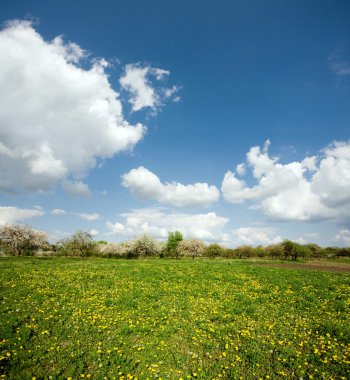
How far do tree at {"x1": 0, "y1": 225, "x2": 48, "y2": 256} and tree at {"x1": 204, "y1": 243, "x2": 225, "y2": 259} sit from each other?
74.9 metres

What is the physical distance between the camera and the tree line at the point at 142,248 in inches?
2995

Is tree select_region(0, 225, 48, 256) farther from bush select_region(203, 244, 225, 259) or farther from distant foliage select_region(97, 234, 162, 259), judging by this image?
bush select_region(203, 244, 225, 259)

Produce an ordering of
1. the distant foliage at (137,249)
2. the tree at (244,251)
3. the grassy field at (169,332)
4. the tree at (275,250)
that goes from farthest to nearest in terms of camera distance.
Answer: the tree at (244,251) < the distant foliage at (137,249) < the tree at (275,250) < the grassy field at (169,332)

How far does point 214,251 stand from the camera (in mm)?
119250

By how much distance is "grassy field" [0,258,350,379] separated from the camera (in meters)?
9.30

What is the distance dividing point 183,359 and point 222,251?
11474 centimetres

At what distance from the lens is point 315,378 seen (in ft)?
29.5

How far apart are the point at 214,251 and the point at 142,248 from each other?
37352mm

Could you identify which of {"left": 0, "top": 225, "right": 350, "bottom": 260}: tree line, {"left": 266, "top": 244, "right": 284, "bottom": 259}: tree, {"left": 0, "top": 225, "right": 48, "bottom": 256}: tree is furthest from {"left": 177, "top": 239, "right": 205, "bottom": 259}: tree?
{"left": 0, "top": 225, "right": 48, "bottom": 256}: tree

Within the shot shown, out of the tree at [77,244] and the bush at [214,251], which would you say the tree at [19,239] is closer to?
the tree at [77,244]

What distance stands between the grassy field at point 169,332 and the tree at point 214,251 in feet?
336

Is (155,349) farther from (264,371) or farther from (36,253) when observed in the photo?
(36,253)

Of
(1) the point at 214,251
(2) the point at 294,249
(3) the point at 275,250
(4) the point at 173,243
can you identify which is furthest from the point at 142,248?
(2) the point at 294,249

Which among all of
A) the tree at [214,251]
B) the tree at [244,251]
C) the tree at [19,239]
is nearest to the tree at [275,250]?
the tree at [244,251]
